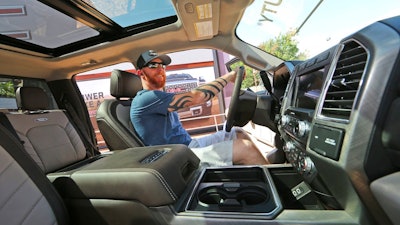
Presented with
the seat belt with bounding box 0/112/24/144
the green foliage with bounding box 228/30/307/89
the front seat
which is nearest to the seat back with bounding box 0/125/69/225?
the seat belt with bounding box 0/112/24/144

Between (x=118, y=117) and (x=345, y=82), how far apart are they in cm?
179

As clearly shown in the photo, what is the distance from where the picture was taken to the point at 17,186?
3.19ft

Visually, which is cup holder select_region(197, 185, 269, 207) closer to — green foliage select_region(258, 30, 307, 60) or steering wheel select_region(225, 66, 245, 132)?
steering wheel select_region(225, 66, 245, 132)

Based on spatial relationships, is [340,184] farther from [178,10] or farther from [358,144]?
[178,10]

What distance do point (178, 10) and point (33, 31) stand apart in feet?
4.19

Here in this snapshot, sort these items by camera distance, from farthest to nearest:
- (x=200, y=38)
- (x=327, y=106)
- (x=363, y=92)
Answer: (x=200, y=38), (x=327, y=106), (x=363, y=92)

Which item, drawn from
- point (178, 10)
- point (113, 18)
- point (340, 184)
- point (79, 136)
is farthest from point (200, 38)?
point (340, 184)

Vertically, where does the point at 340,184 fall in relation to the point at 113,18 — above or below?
below

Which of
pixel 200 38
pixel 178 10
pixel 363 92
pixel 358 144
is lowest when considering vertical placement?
pixel 358 144

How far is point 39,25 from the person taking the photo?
6.92 feet

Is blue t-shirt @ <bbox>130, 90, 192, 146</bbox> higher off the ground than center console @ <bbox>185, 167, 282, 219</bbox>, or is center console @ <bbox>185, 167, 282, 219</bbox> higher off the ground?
blue t-shirt @ <bbox>130, 90, 192, 146</bbox>

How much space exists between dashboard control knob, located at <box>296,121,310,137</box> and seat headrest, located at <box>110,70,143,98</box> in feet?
5.62

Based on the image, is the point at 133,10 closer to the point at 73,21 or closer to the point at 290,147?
the point at 73,21

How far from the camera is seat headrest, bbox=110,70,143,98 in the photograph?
215 centimetres
